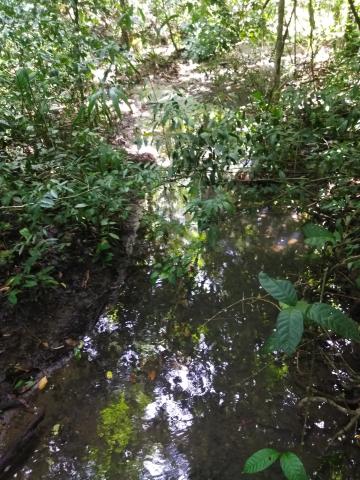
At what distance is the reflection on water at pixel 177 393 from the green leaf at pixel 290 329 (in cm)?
109

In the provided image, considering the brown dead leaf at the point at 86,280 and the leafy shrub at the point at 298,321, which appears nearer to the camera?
the leafy shrub at the point at 298,321

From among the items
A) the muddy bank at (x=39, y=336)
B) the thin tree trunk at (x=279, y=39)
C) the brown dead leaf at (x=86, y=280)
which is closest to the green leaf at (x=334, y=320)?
the muddy bank at (x=39, y=336)

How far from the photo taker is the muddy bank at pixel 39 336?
90.4 inches

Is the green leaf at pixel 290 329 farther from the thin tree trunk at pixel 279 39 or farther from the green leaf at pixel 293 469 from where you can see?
the thin tree trunk at pixel 279 39

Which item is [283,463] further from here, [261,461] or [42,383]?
[42,383]

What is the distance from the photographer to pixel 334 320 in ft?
4.32

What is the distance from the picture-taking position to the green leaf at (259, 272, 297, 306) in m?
1.39

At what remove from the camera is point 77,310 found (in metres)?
3.02

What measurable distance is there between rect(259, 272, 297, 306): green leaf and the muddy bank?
172 centimetres

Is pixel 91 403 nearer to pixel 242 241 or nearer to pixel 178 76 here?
pixel 242 241

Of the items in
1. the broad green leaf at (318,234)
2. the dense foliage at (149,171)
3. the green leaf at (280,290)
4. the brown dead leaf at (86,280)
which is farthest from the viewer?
the brown dead leaf at (86,280)

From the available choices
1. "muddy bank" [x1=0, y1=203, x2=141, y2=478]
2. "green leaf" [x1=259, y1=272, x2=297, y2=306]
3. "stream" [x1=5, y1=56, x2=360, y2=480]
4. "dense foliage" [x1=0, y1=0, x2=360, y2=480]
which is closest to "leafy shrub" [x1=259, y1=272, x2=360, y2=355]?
"green leaf" [x1=259, y1=272, x2=297, y2=306]

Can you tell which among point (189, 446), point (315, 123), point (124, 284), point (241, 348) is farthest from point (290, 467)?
point (315, 123)

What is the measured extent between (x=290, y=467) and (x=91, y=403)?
1441 millimetres
